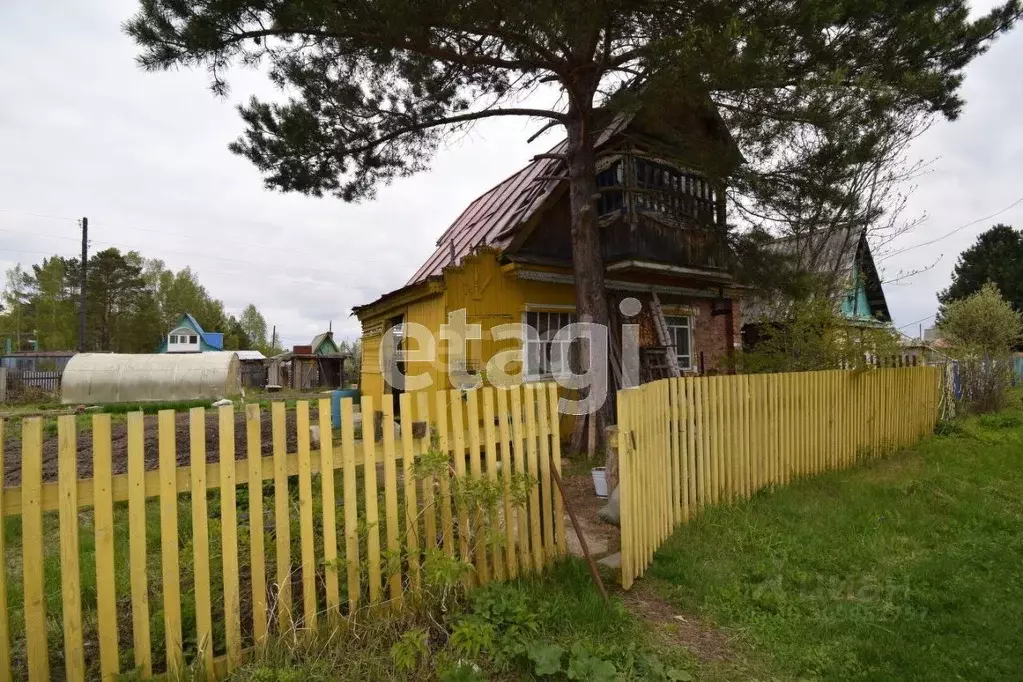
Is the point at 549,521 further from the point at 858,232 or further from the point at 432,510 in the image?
the point at 858,232

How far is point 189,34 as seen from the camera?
526 centimetres

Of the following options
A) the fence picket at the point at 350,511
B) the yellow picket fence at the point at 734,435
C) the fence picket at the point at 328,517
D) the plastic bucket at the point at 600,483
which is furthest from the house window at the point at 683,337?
the fence picket at the point at 328,517

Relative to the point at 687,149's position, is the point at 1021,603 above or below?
below

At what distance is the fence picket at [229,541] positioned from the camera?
251 centimetres

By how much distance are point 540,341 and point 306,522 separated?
22.8 feet

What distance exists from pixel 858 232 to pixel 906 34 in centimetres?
1070

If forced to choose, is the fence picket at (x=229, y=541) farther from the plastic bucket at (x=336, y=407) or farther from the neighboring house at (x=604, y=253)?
the neighboring house at (x=604, y=253)

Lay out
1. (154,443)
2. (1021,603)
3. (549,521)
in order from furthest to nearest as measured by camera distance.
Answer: (154,443)
(549,521)
(1021,603)

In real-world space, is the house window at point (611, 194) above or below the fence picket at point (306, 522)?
above

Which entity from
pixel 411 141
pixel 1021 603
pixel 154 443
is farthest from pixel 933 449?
pixel 154 443

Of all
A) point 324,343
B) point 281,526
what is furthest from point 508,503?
point 324,343

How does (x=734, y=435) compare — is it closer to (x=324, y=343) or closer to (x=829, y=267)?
(x=829, y=267)

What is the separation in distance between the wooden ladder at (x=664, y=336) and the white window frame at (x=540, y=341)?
1.66 meters

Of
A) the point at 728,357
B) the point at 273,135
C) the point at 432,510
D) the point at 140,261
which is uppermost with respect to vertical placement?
the point at 140,261
